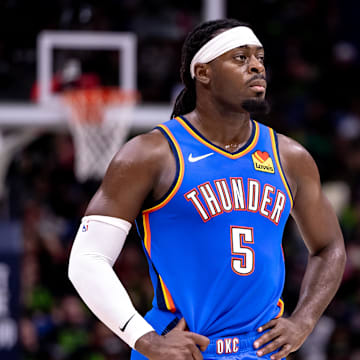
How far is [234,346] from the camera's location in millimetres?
2922

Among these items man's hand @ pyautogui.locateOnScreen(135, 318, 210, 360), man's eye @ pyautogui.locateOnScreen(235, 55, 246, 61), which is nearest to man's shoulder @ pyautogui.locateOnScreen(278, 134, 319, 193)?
man's eye @ pyautogui.locateOnScreen(235, 55, 246, 61)

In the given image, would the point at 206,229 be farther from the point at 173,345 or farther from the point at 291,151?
the point at 291,151

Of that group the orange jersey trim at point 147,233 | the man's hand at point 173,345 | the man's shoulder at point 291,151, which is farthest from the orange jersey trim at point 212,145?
the man's hand at point 173,345

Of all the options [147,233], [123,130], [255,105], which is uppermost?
[255,105]

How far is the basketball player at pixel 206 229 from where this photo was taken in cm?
291

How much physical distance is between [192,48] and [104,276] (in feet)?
3.26

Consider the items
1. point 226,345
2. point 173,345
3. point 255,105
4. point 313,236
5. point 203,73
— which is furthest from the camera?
point 313,236

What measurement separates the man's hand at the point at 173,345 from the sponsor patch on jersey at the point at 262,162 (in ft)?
2.28

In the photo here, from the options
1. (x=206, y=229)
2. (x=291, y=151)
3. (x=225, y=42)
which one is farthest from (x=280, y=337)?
(x=225, y=42)

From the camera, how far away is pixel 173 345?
2.79m

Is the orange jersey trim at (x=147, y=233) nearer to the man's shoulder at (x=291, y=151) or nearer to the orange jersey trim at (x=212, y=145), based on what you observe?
the orange jersey trim at (x=212, y=145)

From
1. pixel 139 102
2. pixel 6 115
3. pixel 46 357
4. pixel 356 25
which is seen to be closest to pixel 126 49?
pixel 139 102

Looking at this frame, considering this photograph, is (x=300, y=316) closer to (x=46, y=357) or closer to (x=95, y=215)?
(x=95, y=215)

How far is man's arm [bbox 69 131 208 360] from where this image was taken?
285 cm
